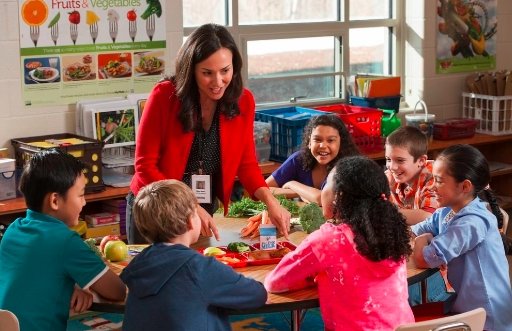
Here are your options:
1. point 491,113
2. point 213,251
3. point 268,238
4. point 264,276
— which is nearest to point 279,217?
point 268,238

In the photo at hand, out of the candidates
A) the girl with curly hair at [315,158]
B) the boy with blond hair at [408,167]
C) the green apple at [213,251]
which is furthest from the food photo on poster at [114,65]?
the green apple at [213,251]

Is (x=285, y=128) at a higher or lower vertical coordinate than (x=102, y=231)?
higher

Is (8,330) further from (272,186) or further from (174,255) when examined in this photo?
→ (272,186)

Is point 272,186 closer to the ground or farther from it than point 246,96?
closer to the ground

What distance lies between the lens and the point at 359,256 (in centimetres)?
271

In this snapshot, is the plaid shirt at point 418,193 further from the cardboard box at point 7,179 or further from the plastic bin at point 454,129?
the plastic bin at point 454,129

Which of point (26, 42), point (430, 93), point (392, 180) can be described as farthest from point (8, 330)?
point (430, 93)

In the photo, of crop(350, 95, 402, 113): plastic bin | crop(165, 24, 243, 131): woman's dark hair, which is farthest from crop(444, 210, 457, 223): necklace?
crop(350, 95, 402, 113): plastic bin

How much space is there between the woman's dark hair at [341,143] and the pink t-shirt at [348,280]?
1.54 metres

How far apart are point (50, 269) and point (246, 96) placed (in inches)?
46.2

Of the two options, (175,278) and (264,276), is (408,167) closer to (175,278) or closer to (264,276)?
(264,276)

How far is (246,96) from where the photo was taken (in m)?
3.59

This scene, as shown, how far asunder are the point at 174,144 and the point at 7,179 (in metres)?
1.39

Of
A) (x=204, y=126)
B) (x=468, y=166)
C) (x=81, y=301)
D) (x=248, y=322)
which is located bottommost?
(x=248, y=322)
